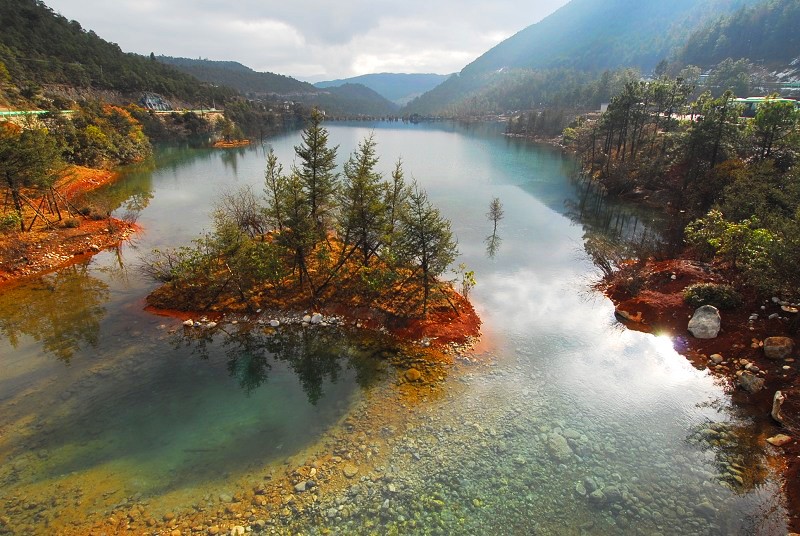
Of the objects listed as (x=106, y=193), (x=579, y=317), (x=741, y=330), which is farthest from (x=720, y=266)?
(x=106, y=193)

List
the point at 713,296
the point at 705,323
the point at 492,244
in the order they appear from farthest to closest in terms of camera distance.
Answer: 1. the point at 492,244
2. the point at 713,296
3. the point at 705,323

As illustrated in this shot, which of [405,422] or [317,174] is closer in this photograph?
[405,422]

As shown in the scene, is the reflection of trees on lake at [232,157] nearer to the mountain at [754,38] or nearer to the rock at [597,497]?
the rock at [597,497]

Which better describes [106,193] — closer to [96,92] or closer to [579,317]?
[579,317]

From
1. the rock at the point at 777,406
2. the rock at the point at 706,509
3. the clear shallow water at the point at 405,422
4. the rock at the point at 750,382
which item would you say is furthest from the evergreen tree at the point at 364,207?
the rock at the point at 777,406

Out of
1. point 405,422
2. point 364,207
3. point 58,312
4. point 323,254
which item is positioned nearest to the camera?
point 405,422

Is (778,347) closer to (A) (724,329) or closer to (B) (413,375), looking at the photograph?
(A) (724,329)

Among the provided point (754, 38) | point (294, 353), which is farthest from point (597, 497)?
point (754, 38)
